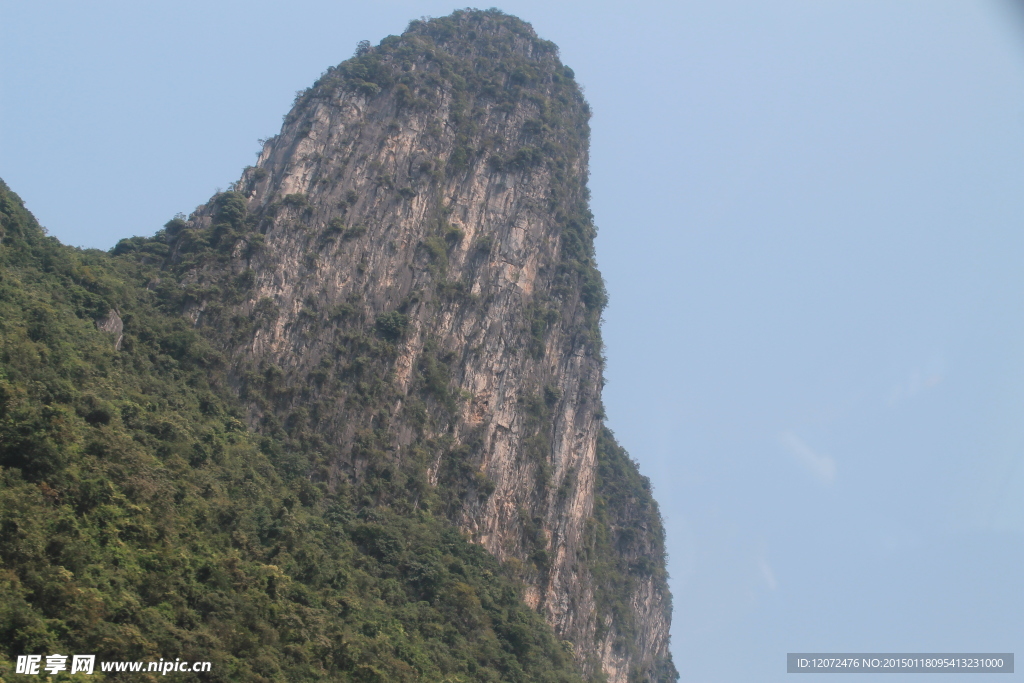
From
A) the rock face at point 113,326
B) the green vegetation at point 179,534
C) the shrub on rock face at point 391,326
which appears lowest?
the green vegetation at point 179,534

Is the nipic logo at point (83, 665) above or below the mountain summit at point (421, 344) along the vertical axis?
below

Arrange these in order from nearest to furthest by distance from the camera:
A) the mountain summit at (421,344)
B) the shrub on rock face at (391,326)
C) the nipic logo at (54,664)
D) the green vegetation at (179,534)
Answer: the nipic logo at (54,664)
the green vegetation at (179,534)
the mountain summit at (421,344)
the shrub on rock face at (391,326)

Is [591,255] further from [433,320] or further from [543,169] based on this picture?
[433,320]

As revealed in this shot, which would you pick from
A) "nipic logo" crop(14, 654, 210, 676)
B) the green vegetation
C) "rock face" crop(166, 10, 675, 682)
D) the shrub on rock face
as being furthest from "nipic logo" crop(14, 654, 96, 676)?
the shrub on rock face

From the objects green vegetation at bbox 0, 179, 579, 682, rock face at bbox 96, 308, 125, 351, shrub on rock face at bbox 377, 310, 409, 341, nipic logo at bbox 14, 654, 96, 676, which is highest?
shrub on rock face at bbox 377, 310, 409, 341

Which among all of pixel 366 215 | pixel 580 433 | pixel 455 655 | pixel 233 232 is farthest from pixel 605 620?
pixel 233 232

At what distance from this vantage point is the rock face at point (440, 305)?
131 feet

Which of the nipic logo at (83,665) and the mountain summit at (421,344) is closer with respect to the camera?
the nipic logo at (83,665)

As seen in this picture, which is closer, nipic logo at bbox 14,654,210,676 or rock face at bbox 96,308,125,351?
nipic logo at bbox 14,654,210,676

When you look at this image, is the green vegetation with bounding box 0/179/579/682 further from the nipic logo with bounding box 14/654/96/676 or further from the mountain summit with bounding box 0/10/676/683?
the nipic logo with bounding box 14/654/96/676

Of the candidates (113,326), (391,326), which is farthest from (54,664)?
(391,326)

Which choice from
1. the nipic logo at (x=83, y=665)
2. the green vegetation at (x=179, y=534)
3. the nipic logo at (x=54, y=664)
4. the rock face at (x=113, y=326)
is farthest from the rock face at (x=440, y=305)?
the nipic logo at (x=54, y=664)

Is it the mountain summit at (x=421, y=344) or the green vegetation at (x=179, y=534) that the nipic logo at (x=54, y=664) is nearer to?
the green vegetation at (x=179, y=534)

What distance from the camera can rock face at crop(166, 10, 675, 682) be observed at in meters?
39.9
